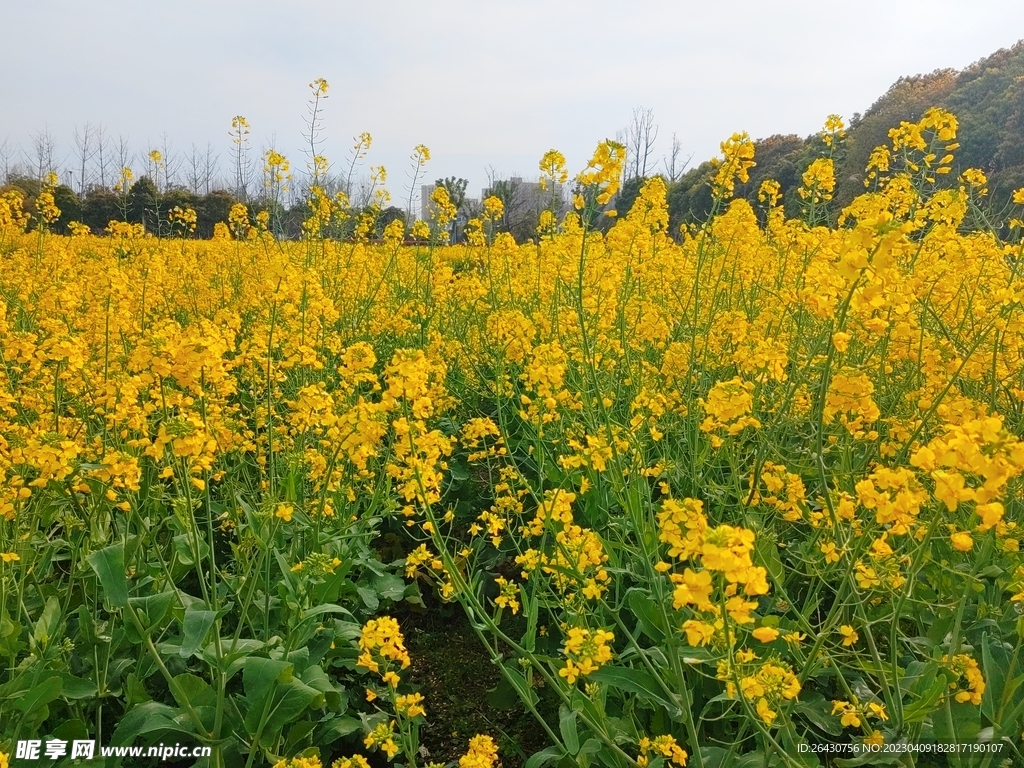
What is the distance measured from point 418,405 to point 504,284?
12.9 ft

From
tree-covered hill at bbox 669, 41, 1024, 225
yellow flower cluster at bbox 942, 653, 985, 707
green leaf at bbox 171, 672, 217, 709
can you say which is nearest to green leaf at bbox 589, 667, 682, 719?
yellow flower cluster at bbox 942, 653, 985, 707

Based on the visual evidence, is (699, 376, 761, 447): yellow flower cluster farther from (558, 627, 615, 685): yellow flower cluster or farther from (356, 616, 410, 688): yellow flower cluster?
(356, 616, 410, 688): yellow flower cluster

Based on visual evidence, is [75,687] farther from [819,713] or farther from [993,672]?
[993,672]

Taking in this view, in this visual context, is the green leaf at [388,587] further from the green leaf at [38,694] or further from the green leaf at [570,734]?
the green leaf at [38,694]

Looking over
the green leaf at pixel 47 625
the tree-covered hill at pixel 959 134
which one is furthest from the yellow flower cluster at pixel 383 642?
the tree-covered hill at pixel 959 134

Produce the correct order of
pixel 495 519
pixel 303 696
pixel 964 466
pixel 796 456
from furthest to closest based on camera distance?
pixel 796 456 → pixel 495 519 → pixel 303 696 → pixel 964 466

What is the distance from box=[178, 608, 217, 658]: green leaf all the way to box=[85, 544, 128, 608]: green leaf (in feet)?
0.57

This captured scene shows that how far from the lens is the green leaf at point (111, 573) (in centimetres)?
173

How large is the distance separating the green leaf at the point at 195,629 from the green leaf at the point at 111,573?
174 mm

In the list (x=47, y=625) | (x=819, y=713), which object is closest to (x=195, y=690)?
(x=47, y=625)

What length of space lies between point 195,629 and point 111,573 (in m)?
0.27

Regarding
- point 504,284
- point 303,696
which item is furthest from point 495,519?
point 504,284

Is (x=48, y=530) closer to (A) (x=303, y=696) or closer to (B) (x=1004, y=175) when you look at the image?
(A) (x=303, y=696)

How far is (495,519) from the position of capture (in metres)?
2.38
